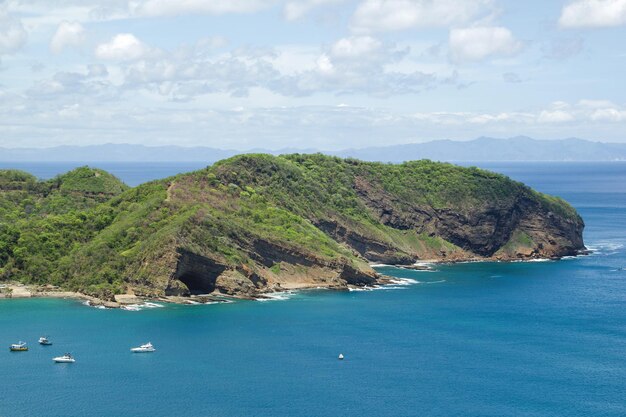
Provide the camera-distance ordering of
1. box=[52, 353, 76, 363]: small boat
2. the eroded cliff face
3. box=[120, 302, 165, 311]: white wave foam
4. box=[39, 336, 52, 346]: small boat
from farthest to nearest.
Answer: the eroded cliff face < box=[120, 302, 165, 311]: white wave foam < box=[39, 336, 52, 346]: small boat < box=[52, 353, 76, 363]: small boat

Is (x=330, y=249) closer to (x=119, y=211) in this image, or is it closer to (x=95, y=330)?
(x=119, y=211)

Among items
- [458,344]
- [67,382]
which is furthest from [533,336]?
[67,382]

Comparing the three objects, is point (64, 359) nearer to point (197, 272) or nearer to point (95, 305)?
point (95, 305)

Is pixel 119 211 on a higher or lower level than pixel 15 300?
higher

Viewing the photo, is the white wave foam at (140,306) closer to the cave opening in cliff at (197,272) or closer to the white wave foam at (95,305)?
the white wave foam at (95,305)

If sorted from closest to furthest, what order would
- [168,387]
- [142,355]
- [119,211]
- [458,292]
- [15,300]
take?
[168,387] → [142,355] → [15,300] → [458,292] → [119,211]

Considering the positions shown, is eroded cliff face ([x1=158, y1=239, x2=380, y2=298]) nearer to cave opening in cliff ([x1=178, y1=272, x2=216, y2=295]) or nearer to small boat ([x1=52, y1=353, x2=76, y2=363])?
cave opening in cliff ([x1=178, y1=272, x2=216, y2=295])

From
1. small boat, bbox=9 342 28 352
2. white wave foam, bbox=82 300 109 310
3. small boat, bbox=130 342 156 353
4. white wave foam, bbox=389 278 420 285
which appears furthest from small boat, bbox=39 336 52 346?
white wave foam, bbox=389 278 420 285

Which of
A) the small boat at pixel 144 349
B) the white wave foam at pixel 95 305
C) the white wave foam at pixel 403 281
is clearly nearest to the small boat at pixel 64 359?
the small boat at pixel 144 349
